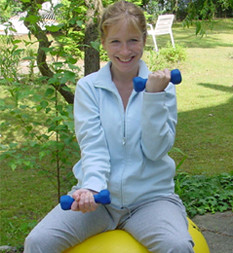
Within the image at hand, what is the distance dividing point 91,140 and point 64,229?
Result: 0.50 m

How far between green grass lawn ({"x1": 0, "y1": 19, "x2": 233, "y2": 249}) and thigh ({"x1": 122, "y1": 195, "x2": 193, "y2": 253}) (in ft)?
4.70

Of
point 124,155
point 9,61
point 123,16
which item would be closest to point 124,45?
point 123,16

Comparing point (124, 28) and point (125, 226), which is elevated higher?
point (124, 28)

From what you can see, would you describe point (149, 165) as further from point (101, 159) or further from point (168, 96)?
point (168, 96)

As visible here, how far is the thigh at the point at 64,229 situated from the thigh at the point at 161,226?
6.0 inches

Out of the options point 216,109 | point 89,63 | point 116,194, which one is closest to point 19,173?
point 89,63

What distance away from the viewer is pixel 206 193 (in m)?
3.76

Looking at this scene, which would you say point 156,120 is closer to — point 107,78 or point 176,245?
point 107,78

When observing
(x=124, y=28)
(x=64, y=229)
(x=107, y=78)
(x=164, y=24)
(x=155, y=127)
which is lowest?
(x=164, y=24)

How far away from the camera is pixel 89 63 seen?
4516mm

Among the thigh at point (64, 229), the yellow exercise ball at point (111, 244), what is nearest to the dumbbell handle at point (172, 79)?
the thigh at point (64, 229)

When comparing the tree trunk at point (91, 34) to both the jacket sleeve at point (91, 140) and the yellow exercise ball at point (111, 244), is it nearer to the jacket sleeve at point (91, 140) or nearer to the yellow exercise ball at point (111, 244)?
the jacket sleeve at point (91, 140)

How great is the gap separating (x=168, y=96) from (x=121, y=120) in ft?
→ 1.00

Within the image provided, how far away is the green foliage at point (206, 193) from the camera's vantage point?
3.50m
